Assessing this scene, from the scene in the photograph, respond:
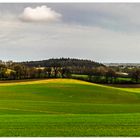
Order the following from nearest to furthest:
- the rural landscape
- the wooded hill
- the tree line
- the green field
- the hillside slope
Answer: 1. the rural landscape
2. the wooded hill
3. the tree line
4. the green field
5. the hillside slope

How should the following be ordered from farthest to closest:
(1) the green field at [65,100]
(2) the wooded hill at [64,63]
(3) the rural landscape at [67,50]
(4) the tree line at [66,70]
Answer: (1) the green field at [65,100]
(4) the tree line at [66,70]
(2) the wooded hill at [64,63]
(3) the rural landscape at [67,50]

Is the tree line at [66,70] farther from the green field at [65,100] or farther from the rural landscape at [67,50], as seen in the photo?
the green field at [65,100]

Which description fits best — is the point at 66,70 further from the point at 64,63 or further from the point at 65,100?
the point at 65,100

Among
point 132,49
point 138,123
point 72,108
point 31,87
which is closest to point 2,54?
point 31,87

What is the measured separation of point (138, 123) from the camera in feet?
35.6

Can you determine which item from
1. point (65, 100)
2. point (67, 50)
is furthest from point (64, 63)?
point (65, 100)

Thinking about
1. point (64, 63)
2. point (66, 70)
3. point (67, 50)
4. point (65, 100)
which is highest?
point (67, 50)

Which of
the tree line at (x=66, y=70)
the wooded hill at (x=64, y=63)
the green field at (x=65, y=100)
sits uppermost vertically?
the wooded hill at (x=64, y=63)

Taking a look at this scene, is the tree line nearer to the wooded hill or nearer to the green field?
the wooded hill

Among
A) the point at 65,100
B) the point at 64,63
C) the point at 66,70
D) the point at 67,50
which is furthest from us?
the point at 65,100

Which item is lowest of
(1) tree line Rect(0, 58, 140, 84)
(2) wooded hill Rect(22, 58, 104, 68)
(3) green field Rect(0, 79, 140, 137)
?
(3) green field Rect(0, 79, 140, 137)

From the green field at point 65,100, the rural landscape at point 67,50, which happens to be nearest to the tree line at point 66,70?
the rural landscape at point 67,50

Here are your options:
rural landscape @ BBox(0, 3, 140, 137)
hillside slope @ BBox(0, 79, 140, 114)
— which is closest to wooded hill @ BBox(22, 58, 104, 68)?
rural landscape @ BBox(0, 3, 140, 137)

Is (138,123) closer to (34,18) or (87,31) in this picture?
(87,31)
